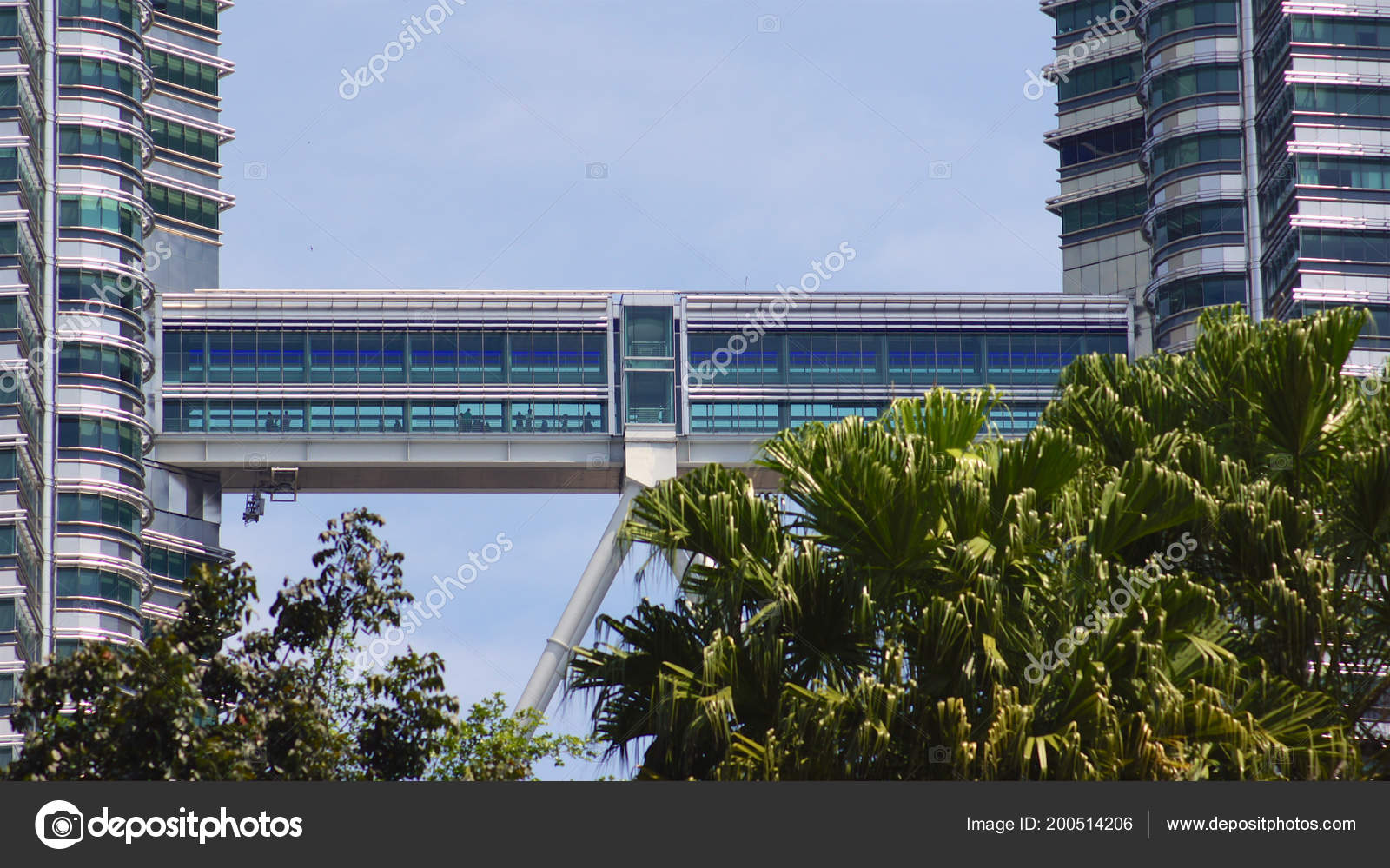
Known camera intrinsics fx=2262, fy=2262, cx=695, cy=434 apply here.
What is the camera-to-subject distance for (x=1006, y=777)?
25.1m

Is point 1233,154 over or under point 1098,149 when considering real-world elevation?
under

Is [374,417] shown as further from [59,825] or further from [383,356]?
[59,825]

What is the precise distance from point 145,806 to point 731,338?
9862 centimetres

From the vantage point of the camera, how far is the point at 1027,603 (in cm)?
2697

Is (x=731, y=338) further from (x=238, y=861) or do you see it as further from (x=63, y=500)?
(x=238, y=861)

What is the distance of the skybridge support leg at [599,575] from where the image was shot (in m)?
110

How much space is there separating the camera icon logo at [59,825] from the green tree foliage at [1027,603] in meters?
9.62

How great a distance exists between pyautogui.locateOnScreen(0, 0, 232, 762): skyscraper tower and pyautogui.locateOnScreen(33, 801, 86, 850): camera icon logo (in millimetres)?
73827

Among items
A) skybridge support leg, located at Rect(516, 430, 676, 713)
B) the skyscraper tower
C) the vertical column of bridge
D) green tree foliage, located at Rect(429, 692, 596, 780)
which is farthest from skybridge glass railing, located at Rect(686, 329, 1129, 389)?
green tree foliage, located at Rect(429, 692, 596, 780)

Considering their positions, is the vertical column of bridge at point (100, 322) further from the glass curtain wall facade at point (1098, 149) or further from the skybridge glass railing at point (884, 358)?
the glass curtain wall facade at point (1098, 149)

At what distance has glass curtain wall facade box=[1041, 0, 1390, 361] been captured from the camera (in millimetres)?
102188

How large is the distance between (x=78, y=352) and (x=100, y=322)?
1841 millimetres

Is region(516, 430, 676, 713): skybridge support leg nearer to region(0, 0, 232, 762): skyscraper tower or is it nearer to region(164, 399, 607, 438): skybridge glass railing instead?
region(164, 399, 607, 438): skybridge glass railing

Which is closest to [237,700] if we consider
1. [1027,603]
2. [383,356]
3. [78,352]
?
[1027,603]
